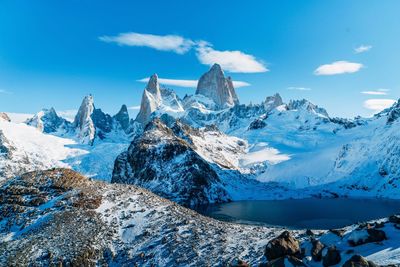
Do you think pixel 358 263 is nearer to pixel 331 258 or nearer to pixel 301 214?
pixel 331 258

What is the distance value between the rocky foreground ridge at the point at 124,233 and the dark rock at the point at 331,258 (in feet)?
5.82

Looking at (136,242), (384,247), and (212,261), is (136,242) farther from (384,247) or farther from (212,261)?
(384,247)

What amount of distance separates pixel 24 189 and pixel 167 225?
84.2 ft

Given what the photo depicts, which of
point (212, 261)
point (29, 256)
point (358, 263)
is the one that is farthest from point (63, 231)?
point (358, 263)

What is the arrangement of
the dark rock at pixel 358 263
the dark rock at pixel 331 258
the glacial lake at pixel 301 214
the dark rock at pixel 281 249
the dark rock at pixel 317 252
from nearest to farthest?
the dark rock at pixel 358 263 < the dark rock at pixel 331 258 < the dark rock at pixel 317 252 < the dark rock at pixel 281 249 < the glacial lake at pixel 301 214

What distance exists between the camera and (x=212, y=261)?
45.2 m

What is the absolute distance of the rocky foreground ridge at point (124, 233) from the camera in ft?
126

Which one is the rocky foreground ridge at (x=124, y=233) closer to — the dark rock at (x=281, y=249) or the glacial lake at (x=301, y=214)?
the dark rock at (x=281, y=249)

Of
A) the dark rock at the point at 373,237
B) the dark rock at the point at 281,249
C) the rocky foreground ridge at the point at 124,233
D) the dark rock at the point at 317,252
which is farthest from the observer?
the rocky foreground ridge at the point at 124,233

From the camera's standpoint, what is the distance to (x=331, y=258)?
31.6m

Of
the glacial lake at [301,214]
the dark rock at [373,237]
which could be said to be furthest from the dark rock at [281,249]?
the glacial lake at [301,214]

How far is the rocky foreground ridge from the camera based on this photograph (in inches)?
1512

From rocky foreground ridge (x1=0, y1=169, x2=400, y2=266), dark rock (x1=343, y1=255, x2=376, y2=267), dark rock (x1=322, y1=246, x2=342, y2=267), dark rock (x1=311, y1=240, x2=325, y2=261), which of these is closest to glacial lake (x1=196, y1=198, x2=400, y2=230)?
rocky foreground ridge (x1=0, y1=169, x2=400, y2=266)

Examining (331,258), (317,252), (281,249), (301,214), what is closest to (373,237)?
(317,252)
